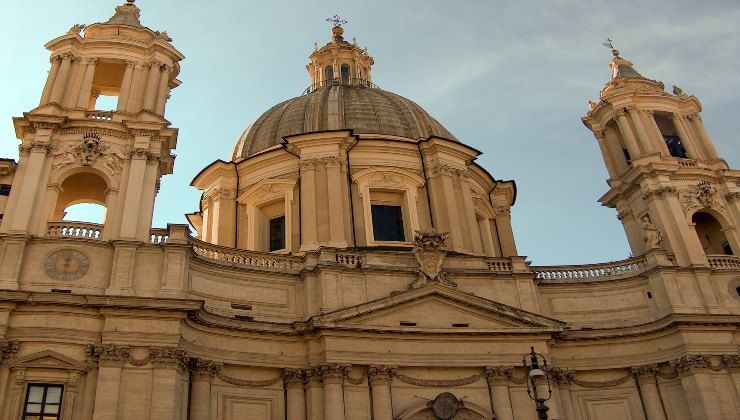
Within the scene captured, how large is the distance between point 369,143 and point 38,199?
1373 cm

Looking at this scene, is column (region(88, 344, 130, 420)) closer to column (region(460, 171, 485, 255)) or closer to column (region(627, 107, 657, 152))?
column (region(460, 171, 485, 255))

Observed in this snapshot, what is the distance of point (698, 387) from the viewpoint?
2297cm

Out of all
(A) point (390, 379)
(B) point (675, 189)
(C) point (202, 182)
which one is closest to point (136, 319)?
(A) point (390, 379)

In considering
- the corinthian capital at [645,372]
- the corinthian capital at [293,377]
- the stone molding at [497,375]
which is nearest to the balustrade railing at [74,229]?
the corinthian capital at [293,377]

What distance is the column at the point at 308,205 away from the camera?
26266mm

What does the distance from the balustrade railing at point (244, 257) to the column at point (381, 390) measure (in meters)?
4.86

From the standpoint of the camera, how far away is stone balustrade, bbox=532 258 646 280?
85.7 ft

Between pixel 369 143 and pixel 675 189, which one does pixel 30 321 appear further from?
pixel 675 189

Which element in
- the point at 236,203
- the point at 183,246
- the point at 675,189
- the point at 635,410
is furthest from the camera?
the point at 236,203

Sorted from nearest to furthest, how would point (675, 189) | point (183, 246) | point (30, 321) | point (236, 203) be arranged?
point (30, 321) → point (183, 246) → point (675, 189) → point (236, 203)

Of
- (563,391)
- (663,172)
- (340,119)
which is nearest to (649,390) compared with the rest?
(563,391)

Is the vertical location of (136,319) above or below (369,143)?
below

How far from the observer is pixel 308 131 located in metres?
30.9

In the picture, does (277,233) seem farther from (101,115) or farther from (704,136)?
(704,136)
